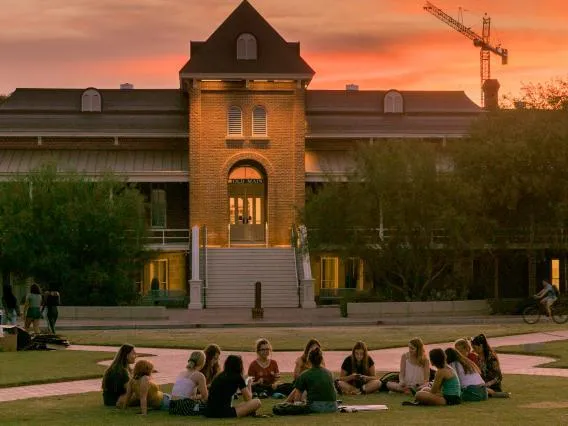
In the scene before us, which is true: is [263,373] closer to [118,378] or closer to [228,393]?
[118,378]

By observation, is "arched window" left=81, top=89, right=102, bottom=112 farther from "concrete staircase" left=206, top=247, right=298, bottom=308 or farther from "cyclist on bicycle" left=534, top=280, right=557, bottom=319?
"cyclist on bicycle" left=534, top=280, right=557, bottom=319

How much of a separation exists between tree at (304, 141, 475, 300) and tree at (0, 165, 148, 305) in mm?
7392

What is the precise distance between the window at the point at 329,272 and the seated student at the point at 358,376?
→ 39150 millimetres

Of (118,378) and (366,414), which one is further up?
(118,378)

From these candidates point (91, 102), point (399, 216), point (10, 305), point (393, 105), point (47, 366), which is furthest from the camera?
point (393, 105)

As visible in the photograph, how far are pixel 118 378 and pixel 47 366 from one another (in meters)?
7.98

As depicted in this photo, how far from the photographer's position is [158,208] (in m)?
64.6

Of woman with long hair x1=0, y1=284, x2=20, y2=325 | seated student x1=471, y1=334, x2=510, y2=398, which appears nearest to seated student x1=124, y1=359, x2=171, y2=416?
seated student x1=471, y1=334, x2=510, y2=398

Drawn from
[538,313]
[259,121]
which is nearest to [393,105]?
[259,121]

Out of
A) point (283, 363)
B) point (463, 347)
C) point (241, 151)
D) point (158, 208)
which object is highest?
point (241, 151)

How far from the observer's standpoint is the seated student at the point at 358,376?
75.8 feet

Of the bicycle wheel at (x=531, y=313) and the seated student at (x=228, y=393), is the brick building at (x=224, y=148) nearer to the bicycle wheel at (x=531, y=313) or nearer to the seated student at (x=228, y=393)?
the bicycle wheel at (x=531, y=313)

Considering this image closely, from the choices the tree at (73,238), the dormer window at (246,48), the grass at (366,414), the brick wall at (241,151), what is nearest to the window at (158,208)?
the brick wall at (241,151)

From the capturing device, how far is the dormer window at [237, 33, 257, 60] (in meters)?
62.8
